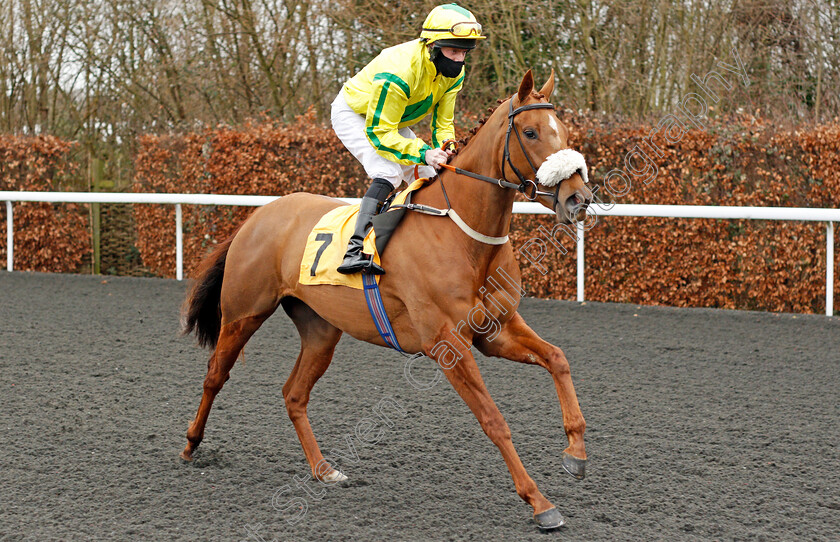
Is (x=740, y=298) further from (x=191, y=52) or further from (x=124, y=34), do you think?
(x=124, y=34)

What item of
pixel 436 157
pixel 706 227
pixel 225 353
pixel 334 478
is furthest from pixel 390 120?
pixel 706 227

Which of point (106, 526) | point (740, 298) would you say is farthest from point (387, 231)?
point (740, 298)

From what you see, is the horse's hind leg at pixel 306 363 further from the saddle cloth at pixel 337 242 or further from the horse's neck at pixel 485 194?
the horse's neck at pixel 485 194

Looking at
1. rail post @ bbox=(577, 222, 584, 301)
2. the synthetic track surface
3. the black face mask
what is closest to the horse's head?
the black face mask

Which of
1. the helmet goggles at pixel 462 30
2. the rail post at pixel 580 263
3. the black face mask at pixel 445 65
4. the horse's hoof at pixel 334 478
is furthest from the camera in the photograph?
the rail post at pixel 580 263

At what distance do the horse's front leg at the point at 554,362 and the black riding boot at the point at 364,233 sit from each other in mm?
553

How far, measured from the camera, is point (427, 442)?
167 inches

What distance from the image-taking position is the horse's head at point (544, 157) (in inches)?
115

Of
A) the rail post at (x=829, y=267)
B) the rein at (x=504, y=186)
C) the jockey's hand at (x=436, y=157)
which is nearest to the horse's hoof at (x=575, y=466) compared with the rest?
the rein at (x=504, y=186)

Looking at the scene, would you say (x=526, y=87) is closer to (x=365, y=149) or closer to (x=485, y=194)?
(x=485, y=194)

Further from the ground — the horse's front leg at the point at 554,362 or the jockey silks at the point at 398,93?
the jockey silks at the point at 398,93

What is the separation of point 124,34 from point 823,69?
395 inches

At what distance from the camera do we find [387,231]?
3.54m

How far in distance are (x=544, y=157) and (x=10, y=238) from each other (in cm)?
915
